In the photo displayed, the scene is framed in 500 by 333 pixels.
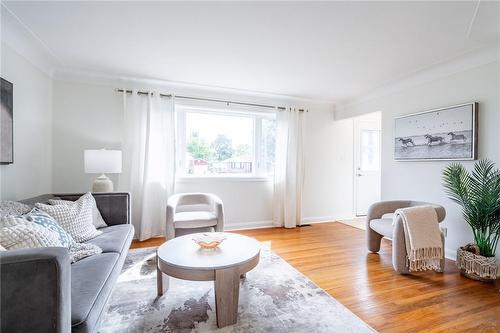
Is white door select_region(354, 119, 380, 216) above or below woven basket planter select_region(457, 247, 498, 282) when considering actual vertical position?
above

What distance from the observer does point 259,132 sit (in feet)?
13.9

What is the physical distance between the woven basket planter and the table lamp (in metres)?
3.76

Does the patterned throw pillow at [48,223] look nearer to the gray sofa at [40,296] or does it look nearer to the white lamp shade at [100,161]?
the gray sofa at [40,296]

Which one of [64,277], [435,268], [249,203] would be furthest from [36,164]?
[435,268]

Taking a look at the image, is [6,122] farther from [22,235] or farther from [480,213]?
[480,213]

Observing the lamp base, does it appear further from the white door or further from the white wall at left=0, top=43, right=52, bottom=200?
the white door

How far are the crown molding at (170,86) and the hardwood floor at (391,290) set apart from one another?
7.23 ft

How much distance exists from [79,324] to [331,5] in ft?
7.83

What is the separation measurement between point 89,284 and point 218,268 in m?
0.70

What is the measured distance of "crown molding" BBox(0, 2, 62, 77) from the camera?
203 centimetres

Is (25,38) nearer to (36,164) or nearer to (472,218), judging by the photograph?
(36,164)

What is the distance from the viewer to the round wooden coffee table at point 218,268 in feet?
5.16

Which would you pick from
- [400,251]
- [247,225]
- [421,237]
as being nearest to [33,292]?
[400,251]

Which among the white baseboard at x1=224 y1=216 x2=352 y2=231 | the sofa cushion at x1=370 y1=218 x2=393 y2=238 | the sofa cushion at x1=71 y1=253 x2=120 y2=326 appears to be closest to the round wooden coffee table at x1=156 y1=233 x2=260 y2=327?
the sofa cushion at x1=71 y1=253 x2=120 y2=326
